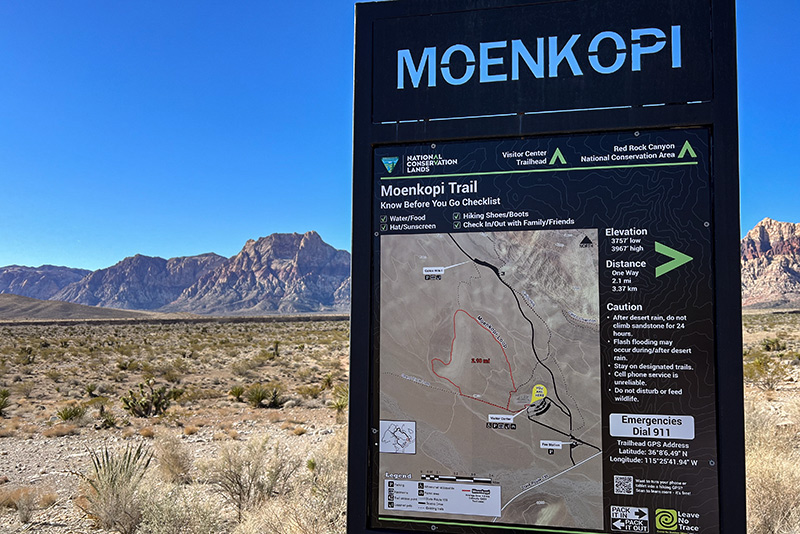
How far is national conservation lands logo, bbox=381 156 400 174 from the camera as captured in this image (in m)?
2.84

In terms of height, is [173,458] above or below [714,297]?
below

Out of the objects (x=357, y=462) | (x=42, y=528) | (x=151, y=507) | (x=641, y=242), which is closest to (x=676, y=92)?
(x=641, y=242)

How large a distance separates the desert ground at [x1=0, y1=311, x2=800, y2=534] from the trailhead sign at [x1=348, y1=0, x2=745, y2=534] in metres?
2.95

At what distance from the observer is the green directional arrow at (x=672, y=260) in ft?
8.19

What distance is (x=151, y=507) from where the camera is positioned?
17.3 ft

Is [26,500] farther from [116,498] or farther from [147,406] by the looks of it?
[147,406]

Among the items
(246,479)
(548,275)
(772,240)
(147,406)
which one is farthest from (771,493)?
→ (772,240)

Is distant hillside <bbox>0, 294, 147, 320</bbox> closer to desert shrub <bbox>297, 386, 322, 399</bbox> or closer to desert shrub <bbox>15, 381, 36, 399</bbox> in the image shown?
desert shrub <bbox>15, 381, 36, 399</bbox>

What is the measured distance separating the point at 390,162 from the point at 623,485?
6.58 feet

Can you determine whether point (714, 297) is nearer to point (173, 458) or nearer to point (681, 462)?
point (681, 462)

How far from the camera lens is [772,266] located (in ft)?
540

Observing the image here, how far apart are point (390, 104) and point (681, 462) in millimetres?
2341

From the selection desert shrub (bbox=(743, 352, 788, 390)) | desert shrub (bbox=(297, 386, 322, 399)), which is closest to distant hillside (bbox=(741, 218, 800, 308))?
desert shrub (bbox=(743, 352, 788, 390))

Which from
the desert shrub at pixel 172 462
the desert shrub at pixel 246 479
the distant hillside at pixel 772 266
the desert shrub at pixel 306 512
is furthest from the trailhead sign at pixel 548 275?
the distant hillside at pixel 772 266
